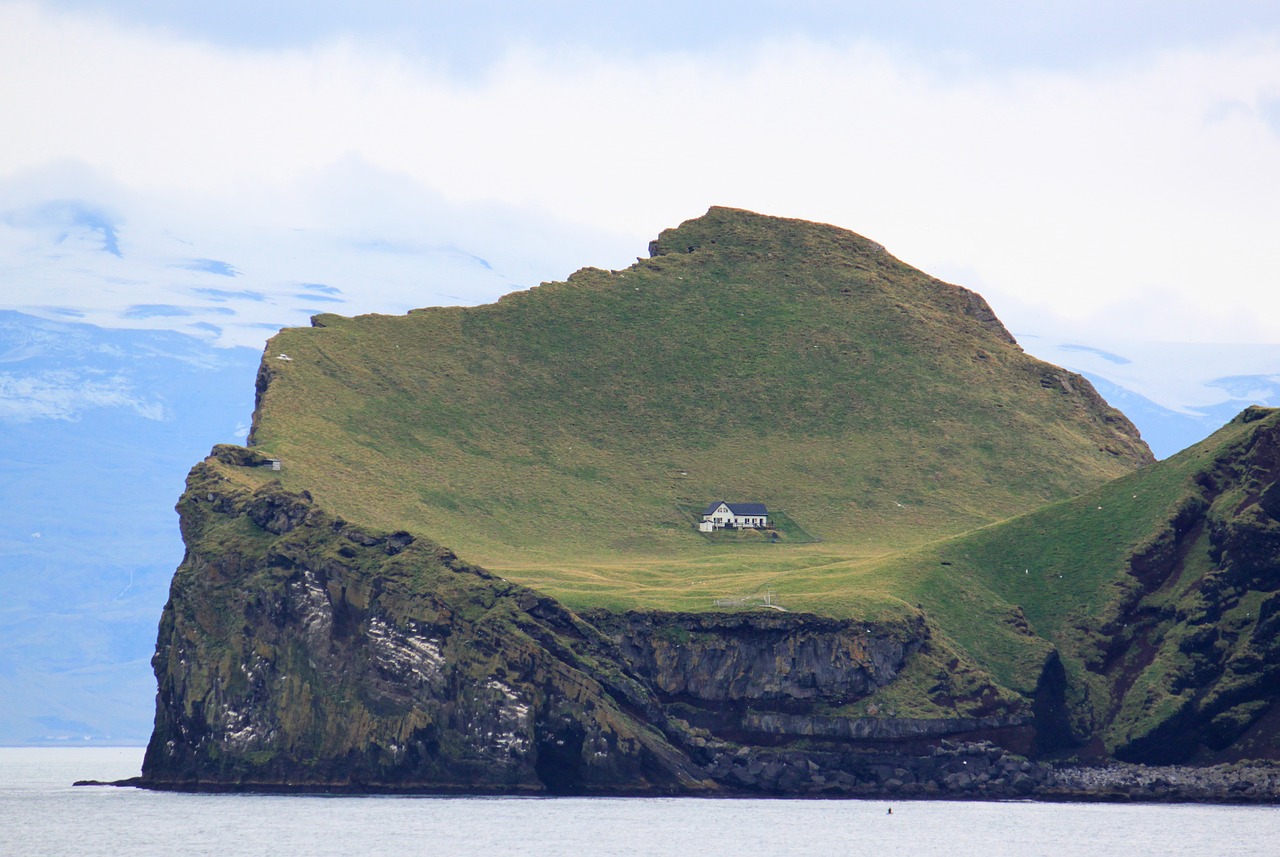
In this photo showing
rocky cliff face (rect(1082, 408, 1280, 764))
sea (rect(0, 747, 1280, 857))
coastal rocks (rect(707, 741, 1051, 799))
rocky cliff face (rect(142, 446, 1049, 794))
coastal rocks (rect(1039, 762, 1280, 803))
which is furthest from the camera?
rocky cliff face (rect(1082, 408, 1280, 764))

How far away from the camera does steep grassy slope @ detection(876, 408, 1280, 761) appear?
506 feet

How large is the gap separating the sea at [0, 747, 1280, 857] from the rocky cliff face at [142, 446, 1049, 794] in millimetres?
3734

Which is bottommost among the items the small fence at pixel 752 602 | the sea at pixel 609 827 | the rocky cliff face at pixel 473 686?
the sea at pixel 609 827

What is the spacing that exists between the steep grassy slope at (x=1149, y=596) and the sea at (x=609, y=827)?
14461mm

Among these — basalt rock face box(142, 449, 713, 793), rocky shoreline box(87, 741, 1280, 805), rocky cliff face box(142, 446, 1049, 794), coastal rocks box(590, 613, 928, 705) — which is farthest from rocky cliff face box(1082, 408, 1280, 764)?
basalt rock face box(142, 449, 713, 793)

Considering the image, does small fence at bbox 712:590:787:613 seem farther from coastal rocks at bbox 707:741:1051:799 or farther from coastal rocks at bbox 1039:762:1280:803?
coastal rocks at bbox 1039:762:1280:803

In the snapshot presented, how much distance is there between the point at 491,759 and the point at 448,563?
69.6 ft

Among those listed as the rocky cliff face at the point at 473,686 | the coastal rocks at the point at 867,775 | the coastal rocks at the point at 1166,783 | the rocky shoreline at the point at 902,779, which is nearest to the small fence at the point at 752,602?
the rocky cliff face at the point at 473,686

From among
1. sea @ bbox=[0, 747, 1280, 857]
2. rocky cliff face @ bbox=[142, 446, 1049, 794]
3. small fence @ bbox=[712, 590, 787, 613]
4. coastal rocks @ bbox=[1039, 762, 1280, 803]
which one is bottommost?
sea @ bbox=[0, 747, 1280, 857]

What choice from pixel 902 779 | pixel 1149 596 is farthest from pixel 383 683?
pixel 1149 596

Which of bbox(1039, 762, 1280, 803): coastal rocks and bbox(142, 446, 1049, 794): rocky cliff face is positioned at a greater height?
bbox(142, 446, 1049, 794): rocky cliff face

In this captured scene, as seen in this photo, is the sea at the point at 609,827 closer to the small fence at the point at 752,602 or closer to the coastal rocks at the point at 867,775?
the coastal rocks at the point at 867,775

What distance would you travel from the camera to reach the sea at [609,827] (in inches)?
4296

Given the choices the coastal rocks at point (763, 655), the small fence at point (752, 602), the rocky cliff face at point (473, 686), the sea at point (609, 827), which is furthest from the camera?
the small fence at point (752, 602)
